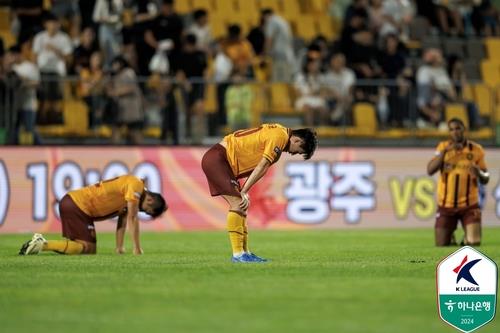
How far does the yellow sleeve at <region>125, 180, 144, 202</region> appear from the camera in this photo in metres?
18.8

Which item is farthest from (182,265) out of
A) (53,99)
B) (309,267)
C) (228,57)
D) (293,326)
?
(228,57)

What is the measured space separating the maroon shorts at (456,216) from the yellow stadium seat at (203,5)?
37.5 feet

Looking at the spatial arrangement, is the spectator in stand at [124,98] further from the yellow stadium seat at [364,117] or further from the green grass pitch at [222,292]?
the green grass pitch at [222,292]

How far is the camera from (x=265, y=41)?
3025 centimetres

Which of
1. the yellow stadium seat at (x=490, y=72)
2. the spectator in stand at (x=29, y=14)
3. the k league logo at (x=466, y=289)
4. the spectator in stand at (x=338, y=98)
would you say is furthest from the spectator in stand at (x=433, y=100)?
the k league logo at (x=466, y=289)

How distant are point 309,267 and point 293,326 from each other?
226 inches

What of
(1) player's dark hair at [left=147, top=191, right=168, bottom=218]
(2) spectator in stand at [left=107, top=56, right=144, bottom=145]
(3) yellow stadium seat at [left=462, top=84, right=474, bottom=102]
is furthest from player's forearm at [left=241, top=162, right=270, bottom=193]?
(3) yellow stadium seat at [left=462, top=84, right=474, bottom=102]

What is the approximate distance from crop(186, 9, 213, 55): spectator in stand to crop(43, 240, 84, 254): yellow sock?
10387 millimetres

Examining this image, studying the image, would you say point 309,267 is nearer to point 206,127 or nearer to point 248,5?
point 206,127

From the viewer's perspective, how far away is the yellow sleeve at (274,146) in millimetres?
16844

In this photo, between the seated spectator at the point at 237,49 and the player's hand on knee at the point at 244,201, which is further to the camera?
the seated spectator at the point at 237,49

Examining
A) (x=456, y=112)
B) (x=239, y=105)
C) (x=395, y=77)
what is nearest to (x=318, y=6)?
(x=395, y=77)

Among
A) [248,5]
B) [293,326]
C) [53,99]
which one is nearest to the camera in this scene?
[293,326]

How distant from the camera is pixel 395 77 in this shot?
30250mm
